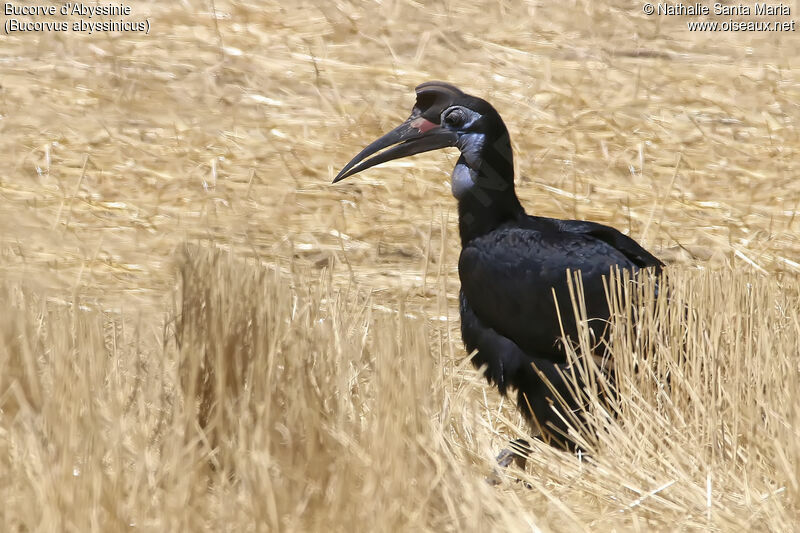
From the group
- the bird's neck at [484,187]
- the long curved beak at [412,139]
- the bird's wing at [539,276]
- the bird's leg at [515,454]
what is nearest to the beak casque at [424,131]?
the long curved beak at [412,139]

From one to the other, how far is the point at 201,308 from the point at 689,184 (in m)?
3.59

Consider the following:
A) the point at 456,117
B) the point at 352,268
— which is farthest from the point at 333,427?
the point at 352,268

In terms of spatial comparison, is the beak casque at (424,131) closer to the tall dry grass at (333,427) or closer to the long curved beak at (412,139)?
the long curved beak at (412,139)

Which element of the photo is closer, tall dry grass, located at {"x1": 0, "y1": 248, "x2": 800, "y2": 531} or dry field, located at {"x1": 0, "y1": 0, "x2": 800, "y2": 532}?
tall dry grass, located at {"x1": 0, "y1": 248, "x2": 800, "y2": 531}

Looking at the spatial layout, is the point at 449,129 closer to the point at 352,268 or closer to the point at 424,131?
the point at 424,131

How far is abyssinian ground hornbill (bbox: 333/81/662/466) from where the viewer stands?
420 cm

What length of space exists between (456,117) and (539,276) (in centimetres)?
77

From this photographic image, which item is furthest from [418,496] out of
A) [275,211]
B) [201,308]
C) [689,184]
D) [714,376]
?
[689,184]

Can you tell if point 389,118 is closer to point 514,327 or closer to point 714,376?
point 514,327

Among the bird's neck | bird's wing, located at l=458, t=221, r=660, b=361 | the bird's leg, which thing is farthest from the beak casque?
the bird's leg

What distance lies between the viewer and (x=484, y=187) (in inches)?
175

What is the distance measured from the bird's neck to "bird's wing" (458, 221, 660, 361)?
3.8 inches

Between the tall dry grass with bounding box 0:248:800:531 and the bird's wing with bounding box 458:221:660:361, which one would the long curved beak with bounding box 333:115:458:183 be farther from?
the tall dry grass with bounding box 0:248:800:531

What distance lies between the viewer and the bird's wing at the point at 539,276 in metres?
4.18
